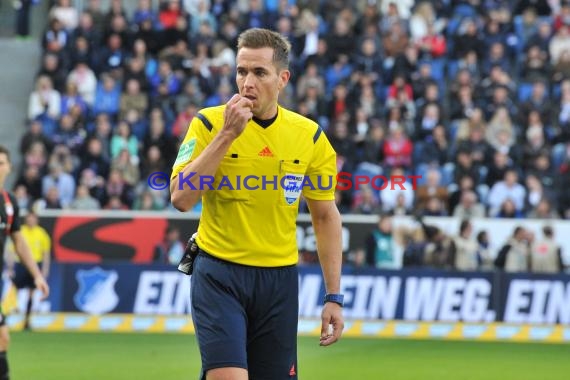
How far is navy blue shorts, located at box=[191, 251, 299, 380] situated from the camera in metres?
6.48

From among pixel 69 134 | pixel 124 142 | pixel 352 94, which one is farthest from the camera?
pixel 352 94

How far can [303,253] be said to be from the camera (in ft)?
62.7

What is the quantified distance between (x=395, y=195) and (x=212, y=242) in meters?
13.7

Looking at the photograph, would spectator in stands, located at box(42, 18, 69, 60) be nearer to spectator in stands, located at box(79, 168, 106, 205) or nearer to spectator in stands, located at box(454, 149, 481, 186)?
spectator in stands, located at box(79, 168, 106, 205)

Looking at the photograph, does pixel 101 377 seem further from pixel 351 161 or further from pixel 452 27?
pixel 452 27

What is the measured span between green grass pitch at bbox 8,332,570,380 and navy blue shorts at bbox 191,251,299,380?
20.4 ft

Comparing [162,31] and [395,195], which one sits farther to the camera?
[162,31]

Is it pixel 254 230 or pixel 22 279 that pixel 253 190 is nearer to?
pixel 254 230

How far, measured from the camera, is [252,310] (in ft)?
21.7

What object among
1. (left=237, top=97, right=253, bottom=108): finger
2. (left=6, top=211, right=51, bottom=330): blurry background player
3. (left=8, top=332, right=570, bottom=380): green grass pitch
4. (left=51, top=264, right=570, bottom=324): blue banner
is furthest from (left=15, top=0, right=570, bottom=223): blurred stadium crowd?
(left=237, top=97, right=253, bottom=108): finger

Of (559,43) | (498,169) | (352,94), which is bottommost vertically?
(498,169)

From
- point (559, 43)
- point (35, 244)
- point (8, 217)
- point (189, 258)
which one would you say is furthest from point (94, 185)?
point (189, 258)

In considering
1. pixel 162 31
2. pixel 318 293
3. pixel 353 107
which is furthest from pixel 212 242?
pixel 162 31

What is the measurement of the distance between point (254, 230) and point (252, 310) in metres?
0.42
